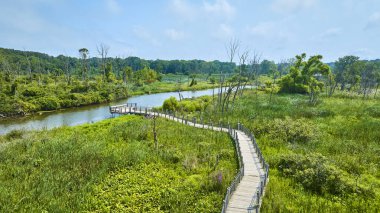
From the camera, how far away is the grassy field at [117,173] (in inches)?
434

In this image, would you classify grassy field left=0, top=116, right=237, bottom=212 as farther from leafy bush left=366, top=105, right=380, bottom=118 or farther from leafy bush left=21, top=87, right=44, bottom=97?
leafy bush left=21, top=87, right=44, bottom=97

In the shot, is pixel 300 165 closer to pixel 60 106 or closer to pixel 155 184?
pixel 155 184

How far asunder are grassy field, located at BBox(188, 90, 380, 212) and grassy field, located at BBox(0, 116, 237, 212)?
2695mm

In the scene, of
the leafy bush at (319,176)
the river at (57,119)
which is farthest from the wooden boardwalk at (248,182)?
the river at (57,119)

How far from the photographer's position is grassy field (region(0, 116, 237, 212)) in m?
11.0

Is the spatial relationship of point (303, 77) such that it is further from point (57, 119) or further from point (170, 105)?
point (57, 119)

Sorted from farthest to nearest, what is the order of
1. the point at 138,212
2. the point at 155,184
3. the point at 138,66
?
the point at 138,66
the point at 155,184
the point at 138,212

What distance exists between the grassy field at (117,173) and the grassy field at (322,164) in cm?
269

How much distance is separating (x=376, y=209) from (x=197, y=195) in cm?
767

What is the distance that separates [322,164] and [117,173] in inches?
437

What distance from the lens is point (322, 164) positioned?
13211 mm

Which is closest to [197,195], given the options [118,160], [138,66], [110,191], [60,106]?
[110,191]

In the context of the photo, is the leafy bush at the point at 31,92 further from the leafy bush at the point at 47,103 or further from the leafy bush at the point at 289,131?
the leafy bush at the point at 289,131

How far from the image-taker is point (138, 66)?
135 meters
